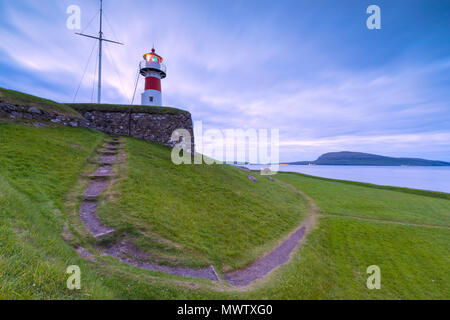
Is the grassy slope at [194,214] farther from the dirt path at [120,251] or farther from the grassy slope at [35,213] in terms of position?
the grassy slope at [35,213]

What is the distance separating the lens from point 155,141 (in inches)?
784

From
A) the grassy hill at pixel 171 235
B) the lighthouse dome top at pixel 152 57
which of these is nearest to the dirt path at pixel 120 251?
the grassy hill at pixel 171 235

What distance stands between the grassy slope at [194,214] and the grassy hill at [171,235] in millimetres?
51

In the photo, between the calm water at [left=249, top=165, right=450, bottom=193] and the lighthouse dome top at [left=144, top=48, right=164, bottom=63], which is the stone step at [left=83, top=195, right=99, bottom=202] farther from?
the calm water at [left=249, top=165, right=450, bottom=193]

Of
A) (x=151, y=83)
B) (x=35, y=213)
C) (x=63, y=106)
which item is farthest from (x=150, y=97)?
(x=35, y=213)

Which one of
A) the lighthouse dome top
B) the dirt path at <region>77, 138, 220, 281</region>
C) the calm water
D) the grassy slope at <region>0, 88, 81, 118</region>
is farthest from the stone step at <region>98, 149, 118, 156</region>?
the calm water

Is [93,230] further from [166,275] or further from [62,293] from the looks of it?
[62,293]

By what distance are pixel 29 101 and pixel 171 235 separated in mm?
16419

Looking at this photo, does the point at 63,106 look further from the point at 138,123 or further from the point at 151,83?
the point at 151,83

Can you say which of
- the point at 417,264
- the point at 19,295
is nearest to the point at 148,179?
the point at 19,295

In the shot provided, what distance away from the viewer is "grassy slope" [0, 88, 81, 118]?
485 inches

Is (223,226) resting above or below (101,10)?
below

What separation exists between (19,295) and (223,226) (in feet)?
22.5

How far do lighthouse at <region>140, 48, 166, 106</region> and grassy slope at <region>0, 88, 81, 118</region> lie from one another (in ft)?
36.3
